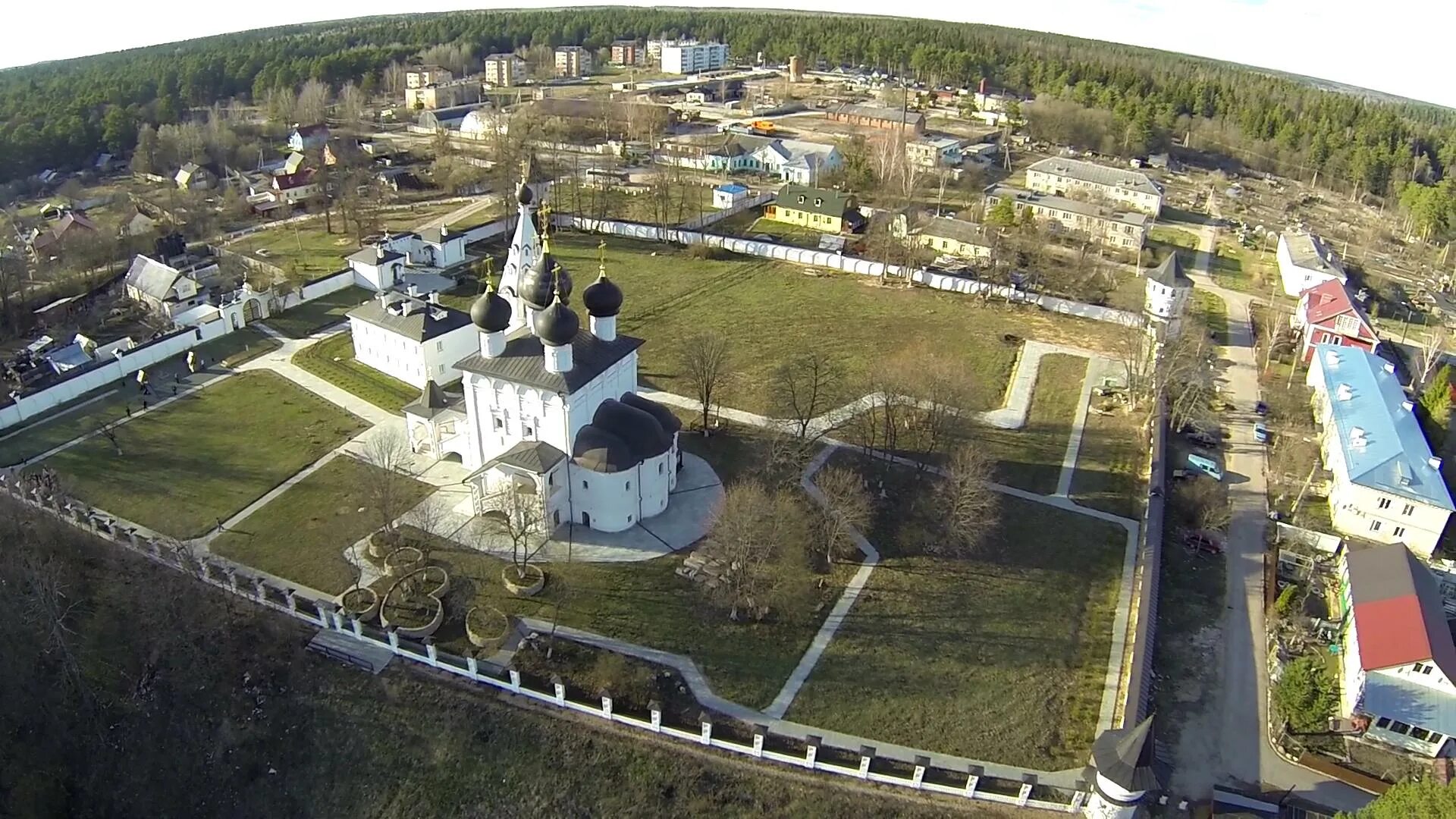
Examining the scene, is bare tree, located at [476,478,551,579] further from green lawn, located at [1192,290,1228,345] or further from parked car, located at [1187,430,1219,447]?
green lawn, located at [1192,290,1228,345]

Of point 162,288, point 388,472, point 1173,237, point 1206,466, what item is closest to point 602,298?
point 388,472

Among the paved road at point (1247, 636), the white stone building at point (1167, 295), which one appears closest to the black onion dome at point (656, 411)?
the paved road at point (1247, 636)

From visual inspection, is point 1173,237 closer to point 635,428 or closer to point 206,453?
point 635,428

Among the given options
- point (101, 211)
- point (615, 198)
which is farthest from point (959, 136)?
point (101, 211)

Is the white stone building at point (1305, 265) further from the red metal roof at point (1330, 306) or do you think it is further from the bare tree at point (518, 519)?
the bare tree at point (518, 519)

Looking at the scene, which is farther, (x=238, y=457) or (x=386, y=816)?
(x=238, y=457)

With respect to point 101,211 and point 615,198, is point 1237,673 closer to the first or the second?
point 615,198
